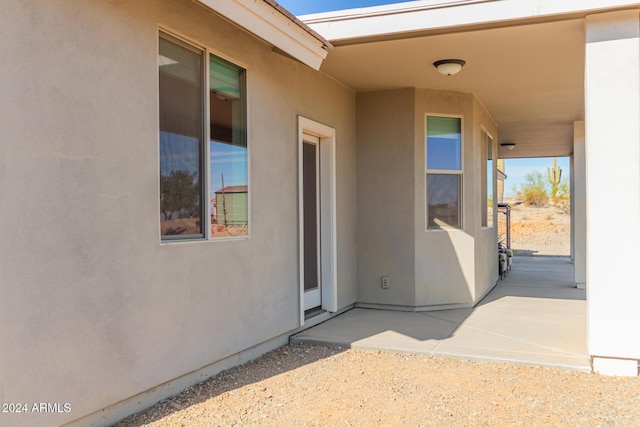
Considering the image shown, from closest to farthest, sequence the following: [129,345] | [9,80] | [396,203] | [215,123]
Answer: [9,80] → [129,345] → [215,123] → [396,203]

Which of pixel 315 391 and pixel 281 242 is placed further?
pixel 281 242

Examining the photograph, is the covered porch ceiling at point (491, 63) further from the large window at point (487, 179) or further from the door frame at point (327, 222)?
the door frame at point (327, 222)

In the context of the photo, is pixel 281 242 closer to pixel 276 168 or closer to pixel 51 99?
pixel 276 168

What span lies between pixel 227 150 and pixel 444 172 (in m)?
3.94

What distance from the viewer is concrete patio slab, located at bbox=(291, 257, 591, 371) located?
17.0 feet

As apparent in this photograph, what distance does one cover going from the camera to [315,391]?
436 centimetres

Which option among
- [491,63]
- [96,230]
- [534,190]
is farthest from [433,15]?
[534,190]

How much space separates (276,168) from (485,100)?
429 centimetres

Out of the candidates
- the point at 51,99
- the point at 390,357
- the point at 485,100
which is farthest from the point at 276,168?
the point at 485,100

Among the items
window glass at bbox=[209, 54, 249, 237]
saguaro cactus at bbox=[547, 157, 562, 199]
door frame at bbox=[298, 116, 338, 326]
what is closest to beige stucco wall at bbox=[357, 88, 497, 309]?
door frame at bbox=[298, 116, 338, 326]

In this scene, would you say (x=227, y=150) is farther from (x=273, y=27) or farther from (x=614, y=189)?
(x=614, y=189)

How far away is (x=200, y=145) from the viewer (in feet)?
14.7

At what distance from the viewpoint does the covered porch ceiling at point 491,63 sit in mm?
5316

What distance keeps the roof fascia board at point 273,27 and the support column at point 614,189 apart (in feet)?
8.30
